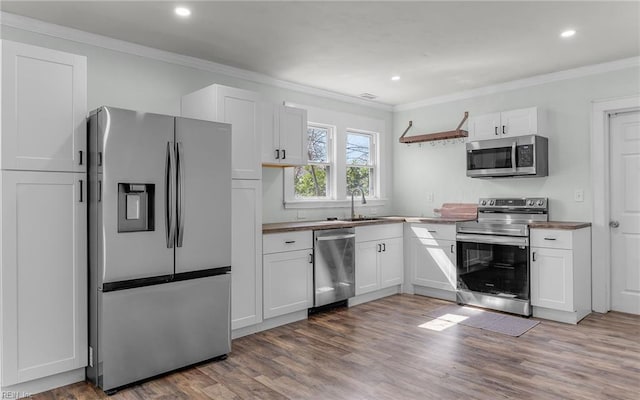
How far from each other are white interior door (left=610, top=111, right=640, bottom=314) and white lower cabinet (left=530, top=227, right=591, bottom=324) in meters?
0.35

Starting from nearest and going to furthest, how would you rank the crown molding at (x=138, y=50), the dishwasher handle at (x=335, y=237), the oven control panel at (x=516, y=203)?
1. the crown molding at (x=138, y=50)
2. the dishwasher handle at (x=335, y=237)
3. the oven control panel at (x=516, y=203)

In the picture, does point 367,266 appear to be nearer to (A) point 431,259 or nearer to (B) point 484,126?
(A) point 431,259

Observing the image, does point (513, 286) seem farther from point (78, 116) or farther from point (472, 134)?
point (78, 116)

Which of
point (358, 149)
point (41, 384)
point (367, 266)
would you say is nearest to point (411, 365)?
point (367, 266)

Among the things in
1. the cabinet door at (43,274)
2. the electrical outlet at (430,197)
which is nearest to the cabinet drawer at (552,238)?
the electrical outlet at (430,197)

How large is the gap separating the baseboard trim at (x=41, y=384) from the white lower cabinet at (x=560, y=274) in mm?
3893

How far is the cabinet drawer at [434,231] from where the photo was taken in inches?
185

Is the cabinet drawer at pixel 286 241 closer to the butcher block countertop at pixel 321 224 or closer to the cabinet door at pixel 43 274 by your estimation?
the butcher block countertop at pixel 321 224

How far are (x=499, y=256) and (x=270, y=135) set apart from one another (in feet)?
8.51

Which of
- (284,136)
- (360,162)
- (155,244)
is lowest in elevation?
(155,244)

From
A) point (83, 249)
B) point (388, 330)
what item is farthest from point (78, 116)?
point (388, 330)

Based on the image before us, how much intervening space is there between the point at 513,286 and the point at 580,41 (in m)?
2.31

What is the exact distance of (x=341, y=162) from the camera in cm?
529

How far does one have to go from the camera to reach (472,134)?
486cm
